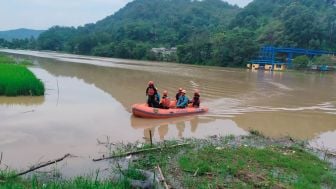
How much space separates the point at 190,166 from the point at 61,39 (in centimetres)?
12954

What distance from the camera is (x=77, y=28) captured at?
163875 mm

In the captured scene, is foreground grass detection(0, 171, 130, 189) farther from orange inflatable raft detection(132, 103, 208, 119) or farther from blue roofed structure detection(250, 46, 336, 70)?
blue roofed structure detection(250, 46, 336, 70)

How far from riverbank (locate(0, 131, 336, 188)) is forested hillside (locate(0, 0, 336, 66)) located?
50.4 meters

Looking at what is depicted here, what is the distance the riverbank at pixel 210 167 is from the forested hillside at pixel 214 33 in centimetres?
5038

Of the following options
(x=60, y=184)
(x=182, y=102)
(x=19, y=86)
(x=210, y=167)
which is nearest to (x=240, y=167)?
(x=210, y=167)

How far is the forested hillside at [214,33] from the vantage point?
201ft

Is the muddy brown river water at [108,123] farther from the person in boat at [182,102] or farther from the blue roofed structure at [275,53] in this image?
the blue roofed structure at [275,53]

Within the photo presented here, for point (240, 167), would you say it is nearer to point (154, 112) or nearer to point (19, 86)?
point (154, 112)

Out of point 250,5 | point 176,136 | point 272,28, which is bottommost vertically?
point 176,136

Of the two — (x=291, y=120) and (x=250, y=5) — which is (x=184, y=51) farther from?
(x=291, y=120)

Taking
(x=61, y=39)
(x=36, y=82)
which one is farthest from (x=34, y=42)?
(x=36, y=82)

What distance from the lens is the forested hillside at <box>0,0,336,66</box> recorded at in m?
61.2

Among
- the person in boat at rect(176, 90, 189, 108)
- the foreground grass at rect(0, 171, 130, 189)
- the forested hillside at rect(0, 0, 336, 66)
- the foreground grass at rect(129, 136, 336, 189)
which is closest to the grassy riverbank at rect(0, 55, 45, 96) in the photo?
the person in boat at rect(176, 90, 189, 108)

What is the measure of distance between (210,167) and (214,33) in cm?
7075
